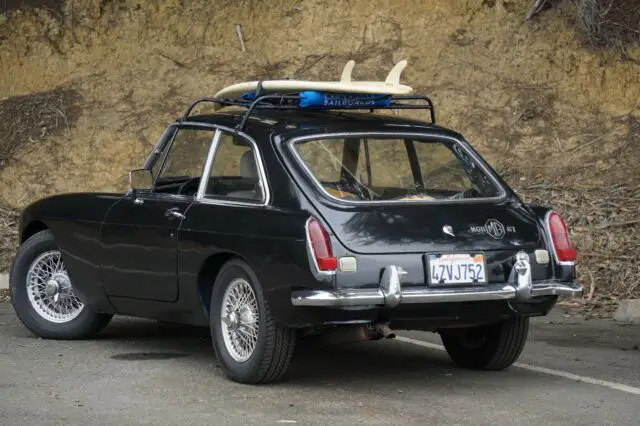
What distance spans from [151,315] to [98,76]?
10.1 metres

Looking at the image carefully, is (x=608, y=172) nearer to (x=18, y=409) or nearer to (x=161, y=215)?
(x=161, y=215)

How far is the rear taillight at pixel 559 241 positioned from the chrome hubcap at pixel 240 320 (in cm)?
186

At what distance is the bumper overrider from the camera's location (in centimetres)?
767

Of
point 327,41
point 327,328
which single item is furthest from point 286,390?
point 327,41

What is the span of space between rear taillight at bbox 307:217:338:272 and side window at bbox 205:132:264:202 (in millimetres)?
659

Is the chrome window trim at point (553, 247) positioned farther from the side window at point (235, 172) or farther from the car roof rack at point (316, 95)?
the side window at point (235, 172)

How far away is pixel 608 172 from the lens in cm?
1552

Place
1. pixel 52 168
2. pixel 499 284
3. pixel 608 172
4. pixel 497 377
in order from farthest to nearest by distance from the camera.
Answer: pixel 52 168 < pixel 608 172 < pixel 497 377 < pixel 499 284

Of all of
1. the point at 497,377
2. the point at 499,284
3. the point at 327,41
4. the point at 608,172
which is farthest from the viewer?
the point at 327,41

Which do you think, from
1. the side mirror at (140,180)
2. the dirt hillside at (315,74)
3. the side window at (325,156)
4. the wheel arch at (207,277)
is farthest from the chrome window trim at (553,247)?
the dirt hillside at (315,74)

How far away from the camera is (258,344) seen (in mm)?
8109

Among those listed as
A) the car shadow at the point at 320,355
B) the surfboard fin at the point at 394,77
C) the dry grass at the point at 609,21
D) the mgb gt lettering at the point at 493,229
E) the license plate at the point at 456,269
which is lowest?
the car shadow at the point at 320,355

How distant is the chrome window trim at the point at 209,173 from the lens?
8375 mm

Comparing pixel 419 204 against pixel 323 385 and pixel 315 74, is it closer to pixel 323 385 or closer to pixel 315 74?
pixel 323 385
